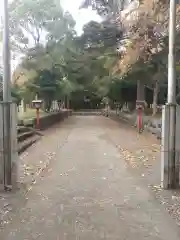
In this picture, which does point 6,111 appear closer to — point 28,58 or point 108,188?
point 108,188

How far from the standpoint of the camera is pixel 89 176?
9.59m

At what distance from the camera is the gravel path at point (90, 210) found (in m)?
5.39

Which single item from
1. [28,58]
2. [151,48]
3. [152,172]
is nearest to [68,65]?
[28,58]

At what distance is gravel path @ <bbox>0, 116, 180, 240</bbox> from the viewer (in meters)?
5.39

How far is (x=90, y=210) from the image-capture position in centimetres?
652

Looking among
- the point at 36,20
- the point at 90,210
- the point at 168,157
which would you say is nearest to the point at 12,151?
the point at 90,210

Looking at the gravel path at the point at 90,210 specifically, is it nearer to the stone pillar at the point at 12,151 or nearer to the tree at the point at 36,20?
the stone pillar at the point at 12,151

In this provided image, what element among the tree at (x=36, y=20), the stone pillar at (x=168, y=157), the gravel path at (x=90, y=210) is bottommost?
the gravel path at (x=90, y=210)

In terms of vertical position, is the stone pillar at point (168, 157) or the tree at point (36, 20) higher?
the tree at point (36, 20)

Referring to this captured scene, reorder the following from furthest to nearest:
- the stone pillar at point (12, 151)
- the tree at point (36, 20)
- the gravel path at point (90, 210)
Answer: the tree at point (36, 20), the stone pillar at point (12, 151), the gravel path at point (90, 210)

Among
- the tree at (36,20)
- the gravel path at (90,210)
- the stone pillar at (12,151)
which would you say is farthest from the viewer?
the tree at (36,20)

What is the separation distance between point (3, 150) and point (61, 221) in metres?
2.61

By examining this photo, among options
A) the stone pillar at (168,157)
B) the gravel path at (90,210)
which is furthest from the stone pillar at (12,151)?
the stone pillar at (168,157)

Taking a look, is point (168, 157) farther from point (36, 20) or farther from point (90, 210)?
point (36, 20)
